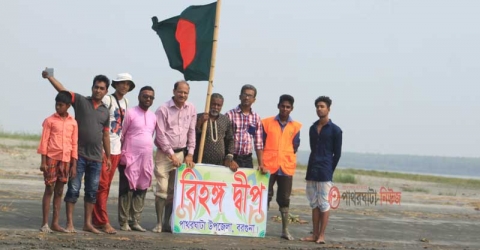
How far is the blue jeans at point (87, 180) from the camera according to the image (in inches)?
398

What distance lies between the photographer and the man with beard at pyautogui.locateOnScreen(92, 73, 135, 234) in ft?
34.6

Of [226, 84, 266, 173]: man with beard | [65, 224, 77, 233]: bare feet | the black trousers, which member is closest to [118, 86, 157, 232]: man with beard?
[65, 224, 77, 233]: bare feet

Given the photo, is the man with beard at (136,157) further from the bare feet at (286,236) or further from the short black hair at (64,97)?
the bare feet at (286,236)

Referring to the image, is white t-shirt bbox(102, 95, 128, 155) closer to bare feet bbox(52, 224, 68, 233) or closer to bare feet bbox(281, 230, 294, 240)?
bare feet bbox(52, 224, 68, 233)

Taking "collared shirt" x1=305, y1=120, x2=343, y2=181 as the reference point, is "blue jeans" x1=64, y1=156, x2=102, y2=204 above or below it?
below

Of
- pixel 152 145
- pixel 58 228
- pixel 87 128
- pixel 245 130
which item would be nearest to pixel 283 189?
pixel 245 130

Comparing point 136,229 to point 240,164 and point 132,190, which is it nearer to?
point 132,190

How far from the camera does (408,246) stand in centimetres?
1128

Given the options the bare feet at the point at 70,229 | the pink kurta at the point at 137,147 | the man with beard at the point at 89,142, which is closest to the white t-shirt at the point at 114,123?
the pink kurta at the point at 137,147

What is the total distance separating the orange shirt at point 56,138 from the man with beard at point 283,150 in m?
2.90

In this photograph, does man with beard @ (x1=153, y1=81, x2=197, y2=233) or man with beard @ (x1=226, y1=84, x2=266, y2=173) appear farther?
man with beard @ (x1=226, y1=84, x2=266, y2=173)

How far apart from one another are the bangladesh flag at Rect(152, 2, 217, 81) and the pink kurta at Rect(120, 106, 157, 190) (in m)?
1.17

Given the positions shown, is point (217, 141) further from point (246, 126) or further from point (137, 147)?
point (137, 147)

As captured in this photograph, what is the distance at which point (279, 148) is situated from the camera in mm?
11312
